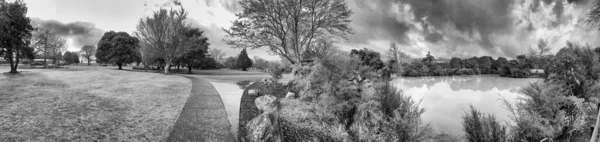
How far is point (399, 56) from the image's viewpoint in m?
39.0

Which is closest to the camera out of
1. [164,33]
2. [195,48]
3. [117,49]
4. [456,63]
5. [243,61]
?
[164,33]

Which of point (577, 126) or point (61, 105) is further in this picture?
point (61, 105)

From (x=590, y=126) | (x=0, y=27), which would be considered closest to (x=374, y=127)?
(x=590, y=126)

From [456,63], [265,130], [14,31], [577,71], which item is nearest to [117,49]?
[14,31]

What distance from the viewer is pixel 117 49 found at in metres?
31.8

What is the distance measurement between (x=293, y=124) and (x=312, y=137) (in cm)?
80

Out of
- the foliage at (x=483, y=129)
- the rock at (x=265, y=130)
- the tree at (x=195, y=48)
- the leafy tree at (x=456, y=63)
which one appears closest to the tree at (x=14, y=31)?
the tree at (x=195, y=48)

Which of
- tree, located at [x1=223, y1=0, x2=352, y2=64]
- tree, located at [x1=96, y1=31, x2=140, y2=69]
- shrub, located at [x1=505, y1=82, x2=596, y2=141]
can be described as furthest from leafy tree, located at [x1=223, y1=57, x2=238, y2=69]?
shrub, located at [x1=505, y1=82, x2=596, y2=141]

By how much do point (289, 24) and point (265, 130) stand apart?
9.38 metres

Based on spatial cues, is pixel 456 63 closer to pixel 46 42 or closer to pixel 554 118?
pixel 554 118

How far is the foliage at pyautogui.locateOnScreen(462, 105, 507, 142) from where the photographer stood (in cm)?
473

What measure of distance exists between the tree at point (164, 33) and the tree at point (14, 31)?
28.5 feet

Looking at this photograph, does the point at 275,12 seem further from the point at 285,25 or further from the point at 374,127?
the point at 374,127

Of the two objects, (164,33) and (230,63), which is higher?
(164,33)
